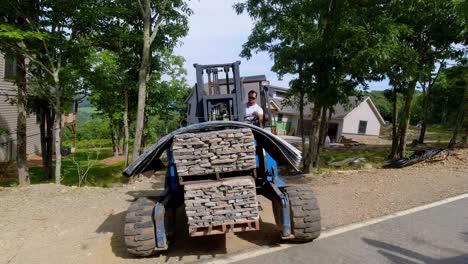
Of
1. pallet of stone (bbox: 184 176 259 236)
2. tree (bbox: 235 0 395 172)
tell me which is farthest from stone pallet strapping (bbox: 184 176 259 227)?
tree (bbox: 235 0 395 172)

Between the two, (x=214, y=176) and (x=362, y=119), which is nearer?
(x=214, y=176)

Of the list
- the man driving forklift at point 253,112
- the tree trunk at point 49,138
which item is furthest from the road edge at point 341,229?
the tree trunk at point 49,138

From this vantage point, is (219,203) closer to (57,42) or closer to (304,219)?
(304,219)

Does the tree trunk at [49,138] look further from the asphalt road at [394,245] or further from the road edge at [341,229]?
the asphalt road at [394,245]

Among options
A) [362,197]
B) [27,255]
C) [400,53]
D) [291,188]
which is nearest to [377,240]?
[291,188]

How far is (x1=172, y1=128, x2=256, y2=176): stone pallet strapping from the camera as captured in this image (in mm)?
4723

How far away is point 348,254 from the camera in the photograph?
497 centimetres

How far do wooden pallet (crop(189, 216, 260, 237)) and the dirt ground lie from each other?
61 centimetres

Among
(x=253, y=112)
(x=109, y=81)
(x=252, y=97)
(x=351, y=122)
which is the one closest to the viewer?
(x=253, y=112)

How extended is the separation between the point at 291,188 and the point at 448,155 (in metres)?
9.20

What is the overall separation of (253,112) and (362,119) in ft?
133

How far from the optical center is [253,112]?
22.4 ft

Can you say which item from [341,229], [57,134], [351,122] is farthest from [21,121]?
[351,122]

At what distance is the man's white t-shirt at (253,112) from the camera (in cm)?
677
